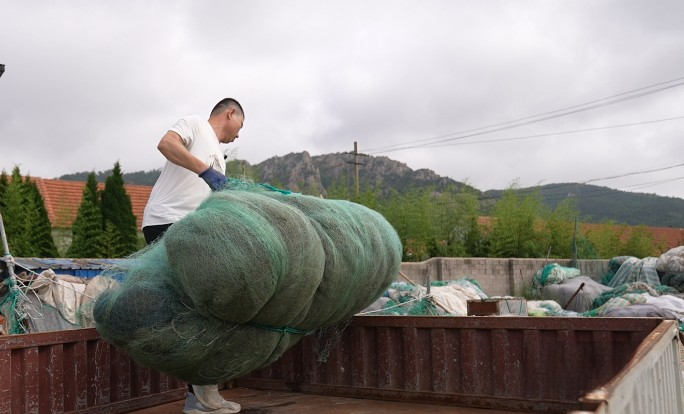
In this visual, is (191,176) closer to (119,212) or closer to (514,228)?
(119,212)

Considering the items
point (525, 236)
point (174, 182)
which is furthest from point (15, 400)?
point (525, 236)

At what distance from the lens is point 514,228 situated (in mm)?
21000

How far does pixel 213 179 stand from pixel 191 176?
405mm

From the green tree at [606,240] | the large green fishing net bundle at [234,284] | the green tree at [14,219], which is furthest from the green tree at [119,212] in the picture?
the green tree at [606,240]

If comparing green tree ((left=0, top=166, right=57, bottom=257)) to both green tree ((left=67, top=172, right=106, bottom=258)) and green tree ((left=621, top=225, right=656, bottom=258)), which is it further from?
green tree ((left=621, top=225, right=656, bottom=258))

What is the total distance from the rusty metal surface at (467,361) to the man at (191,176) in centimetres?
75

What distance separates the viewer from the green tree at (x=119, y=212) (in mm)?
15883

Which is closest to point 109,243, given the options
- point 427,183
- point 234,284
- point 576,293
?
point 576,293

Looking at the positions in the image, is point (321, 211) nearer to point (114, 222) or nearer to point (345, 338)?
point (345, 338)

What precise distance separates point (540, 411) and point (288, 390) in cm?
154

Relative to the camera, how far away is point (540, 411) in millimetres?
3551

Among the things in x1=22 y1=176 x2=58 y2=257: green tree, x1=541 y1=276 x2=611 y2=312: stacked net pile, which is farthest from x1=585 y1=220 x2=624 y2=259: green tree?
x1=22 y1=176 x2=58 y2=257: green tree

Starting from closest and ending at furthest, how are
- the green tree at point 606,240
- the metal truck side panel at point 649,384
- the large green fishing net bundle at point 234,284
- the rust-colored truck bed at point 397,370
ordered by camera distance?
the metal truck side panel at point 649,384 < the large green fishing net bundle at point 234,284 < the rust-colored truck bed at point 397,370 < the green tree at point 606,240

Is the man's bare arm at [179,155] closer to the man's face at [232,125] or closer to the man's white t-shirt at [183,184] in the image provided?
the man's white t-shirt at [183,184]
